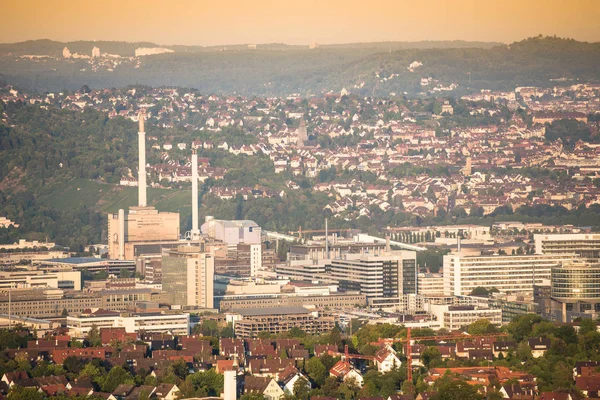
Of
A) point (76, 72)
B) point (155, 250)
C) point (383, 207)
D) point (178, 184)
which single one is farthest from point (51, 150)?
point (76, 72)

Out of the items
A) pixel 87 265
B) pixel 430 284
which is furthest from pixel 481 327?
pixel 87 265

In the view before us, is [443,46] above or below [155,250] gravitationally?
above

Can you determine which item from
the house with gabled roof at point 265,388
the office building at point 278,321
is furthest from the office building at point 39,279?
the house with gabled roof at point 265,388

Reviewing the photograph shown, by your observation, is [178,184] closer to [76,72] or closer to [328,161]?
[328,161]

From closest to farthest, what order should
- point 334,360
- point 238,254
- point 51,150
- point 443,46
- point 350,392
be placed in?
point 350,392 < point 334,360 < point 238,254 < point 51,150 < point 443,46

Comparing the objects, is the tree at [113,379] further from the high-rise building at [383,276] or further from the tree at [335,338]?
the high-rise building at [383,276]

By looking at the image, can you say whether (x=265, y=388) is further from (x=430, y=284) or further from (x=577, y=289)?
(x=430, y=284)
